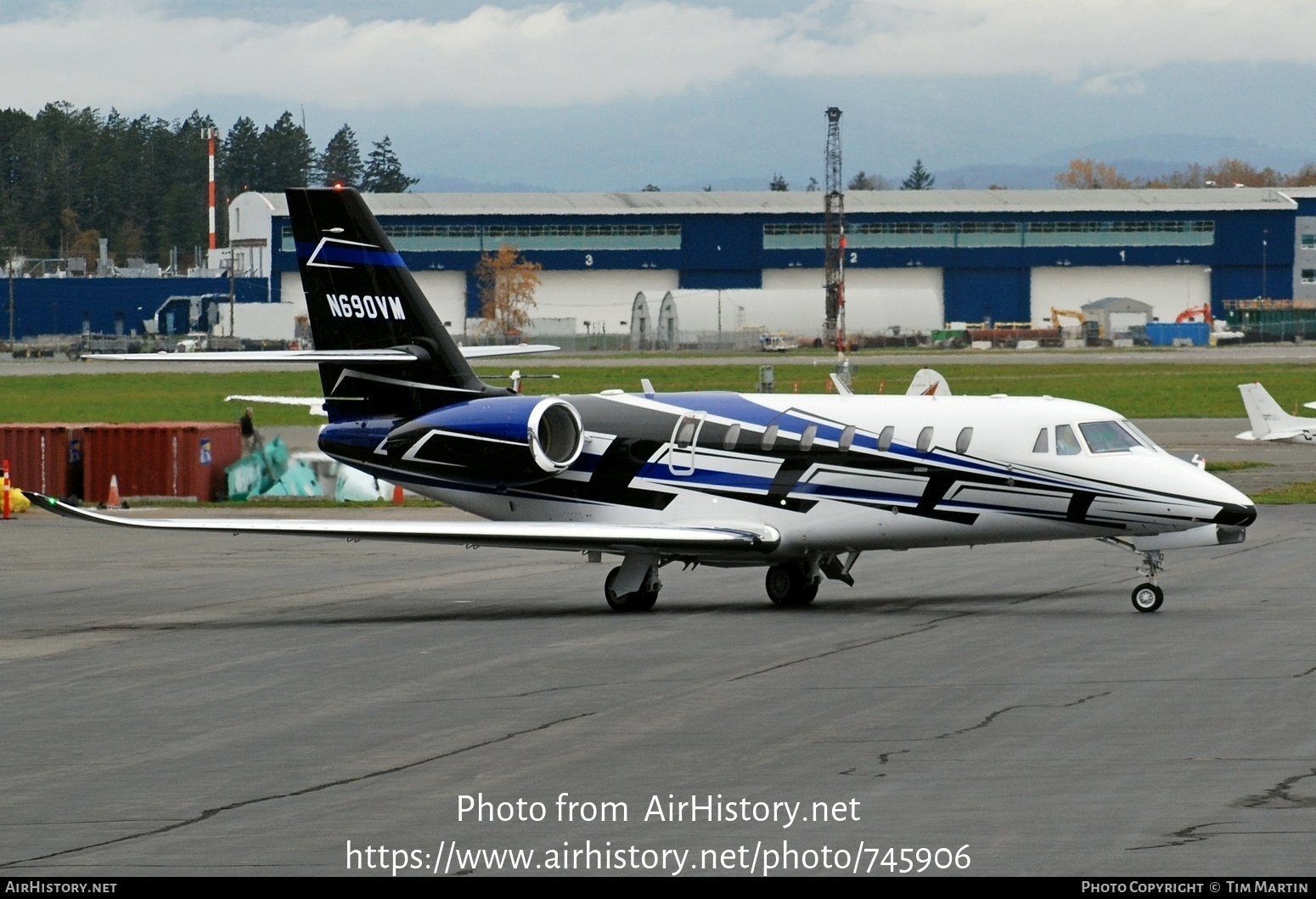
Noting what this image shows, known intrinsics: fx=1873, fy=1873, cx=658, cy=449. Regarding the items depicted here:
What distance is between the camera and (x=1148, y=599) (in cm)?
2323

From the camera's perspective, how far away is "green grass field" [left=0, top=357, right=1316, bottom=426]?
7212 centimetres

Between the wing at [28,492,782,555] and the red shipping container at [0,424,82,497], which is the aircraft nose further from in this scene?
the red shipping container at [0,424,82,497]

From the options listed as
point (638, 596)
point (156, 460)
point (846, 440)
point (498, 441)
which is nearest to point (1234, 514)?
point (846, 440)

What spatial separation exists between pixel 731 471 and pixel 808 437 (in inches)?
44.0

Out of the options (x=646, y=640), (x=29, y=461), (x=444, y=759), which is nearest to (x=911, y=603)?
(x=646, y=640)

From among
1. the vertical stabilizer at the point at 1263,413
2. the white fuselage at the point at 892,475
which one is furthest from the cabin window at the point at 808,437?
the vertical stabilizer at the point at 1263,413

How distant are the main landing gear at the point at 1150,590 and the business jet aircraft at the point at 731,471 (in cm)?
2

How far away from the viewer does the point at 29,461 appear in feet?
139

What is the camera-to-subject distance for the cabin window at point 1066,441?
23609 millimetres

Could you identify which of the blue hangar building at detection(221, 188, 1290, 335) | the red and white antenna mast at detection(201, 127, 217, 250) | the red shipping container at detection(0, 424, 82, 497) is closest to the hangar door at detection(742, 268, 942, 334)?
the blue hangar building at detection(221, 188, 1290, 335)

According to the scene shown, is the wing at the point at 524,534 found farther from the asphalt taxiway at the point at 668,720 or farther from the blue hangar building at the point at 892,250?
the blue hangar building at the point at 892,250

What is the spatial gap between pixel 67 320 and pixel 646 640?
14647 cm

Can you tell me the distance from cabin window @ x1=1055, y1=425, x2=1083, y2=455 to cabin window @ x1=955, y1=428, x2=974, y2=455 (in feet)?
3.52

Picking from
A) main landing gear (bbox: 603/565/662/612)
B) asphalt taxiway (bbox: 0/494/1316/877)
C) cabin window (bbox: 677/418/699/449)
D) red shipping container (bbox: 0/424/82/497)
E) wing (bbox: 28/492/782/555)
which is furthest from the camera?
red shipping container (bbox: 0/424/82/497)
